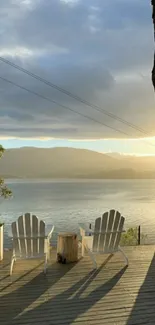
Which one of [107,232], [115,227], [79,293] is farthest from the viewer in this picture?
[115,227]

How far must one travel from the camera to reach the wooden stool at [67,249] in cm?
480

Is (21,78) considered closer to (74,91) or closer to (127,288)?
(74,91)

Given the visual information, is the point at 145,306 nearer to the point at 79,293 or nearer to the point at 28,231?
the point at 79,293

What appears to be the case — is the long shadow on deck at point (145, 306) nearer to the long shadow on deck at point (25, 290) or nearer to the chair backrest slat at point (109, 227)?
the chair backrest slat at point (109, 227)

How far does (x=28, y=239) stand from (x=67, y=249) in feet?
2.13

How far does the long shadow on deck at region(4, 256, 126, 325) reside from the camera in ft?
9.78

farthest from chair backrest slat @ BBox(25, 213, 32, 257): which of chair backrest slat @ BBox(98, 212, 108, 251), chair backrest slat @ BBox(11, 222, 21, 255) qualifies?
chair backrest slat @ BBox(98, 212, 108, 251)

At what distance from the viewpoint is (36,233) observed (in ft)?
14.9

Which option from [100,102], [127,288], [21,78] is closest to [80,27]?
[21,78]

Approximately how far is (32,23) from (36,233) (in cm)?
629

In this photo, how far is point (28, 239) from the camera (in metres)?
4.46

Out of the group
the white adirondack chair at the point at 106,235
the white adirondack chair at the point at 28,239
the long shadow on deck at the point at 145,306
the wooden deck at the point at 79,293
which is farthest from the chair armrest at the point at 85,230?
the long shadow on deck at the point at 145,306

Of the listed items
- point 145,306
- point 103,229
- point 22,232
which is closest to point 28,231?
point 22,232

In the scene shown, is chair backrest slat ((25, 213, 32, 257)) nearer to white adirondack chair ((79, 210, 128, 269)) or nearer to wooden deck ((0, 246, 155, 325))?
wooden deck ((0, 246, 155, 325))
